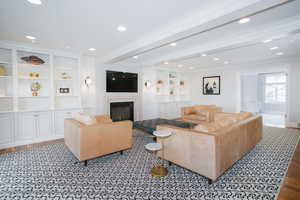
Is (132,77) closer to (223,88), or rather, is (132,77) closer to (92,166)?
(92,166)

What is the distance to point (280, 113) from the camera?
9.05 m

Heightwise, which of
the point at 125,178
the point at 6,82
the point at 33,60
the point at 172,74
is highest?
the point at 172,74

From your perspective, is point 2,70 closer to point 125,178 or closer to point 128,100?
point 128,100

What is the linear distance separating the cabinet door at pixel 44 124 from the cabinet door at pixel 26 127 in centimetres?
12

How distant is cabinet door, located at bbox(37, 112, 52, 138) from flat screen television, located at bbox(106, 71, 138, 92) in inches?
81.8

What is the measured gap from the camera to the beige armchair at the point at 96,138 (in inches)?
109

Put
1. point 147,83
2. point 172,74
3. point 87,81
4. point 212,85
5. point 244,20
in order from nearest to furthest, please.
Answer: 1. point 244,20
2. point 87,81
3. point 147,83
4. point 212,85
5. point 172,74

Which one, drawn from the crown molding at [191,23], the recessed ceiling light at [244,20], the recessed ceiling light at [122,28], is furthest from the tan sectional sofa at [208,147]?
the recessed ceiling light at [122,28]

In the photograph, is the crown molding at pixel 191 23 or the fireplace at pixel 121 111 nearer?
the crown molding at pixel 191 23

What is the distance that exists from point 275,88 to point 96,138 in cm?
1108

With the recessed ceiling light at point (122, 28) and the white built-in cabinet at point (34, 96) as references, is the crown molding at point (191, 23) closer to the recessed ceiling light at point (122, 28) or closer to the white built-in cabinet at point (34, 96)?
the recessed ceiling light at point (122, 28)

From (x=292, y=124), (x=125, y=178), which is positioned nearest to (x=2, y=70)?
(x=125, y=178)

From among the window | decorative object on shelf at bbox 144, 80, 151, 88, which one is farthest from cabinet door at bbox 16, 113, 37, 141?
the window

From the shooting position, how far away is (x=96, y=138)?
290 cm
